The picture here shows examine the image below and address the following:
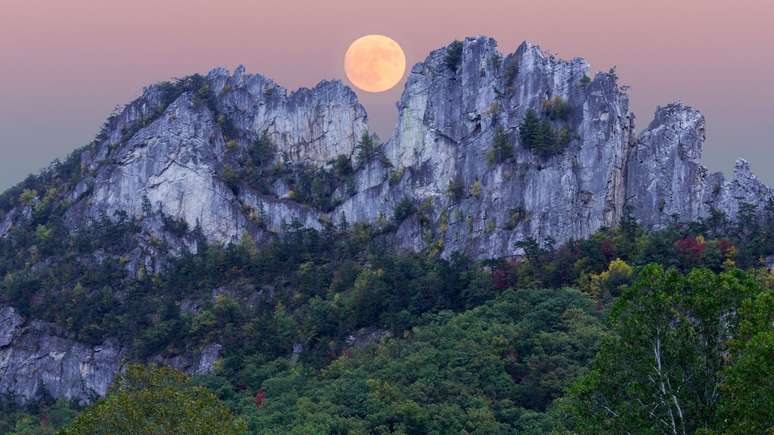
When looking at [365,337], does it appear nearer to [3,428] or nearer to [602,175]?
[602,175]

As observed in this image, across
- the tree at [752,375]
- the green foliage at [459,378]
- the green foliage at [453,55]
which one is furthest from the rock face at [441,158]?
the tree at [752,375]

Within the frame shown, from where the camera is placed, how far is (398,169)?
205 feet

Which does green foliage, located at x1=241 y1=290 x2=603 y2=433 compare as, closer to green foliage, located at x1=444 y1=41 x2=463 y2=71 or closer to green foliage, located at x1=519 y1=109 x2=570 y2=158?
green foliage, located at x1=519 y1=109 x2=570 y2=158

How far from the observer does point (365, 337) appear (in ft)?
176

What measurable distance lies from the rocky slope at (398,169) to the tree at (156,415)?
3111 centimetres

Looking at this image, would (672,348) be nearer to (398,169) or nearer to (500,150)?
(500,150)

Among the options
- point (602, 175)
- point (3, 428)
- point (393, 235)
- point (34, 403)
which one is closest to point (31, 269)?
point (34, 403)

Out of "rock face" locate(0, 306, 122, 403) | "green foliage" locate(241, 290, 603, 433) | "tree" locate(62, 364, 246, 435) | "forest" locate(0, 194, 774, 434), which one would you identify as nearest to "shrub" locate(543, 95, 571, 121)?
"forest" locate(0, 194, 774, 434)

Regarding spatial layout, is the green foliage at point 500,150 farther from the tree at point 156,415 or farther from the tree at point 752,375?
the tree at point 752,375

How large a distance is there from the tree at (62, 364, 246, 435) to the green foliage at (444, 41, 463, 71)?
127 feet

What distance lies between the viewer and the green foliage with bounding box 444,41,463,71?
203ft

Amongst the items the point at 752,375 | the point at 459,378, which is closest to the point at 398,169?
the point at 459,378

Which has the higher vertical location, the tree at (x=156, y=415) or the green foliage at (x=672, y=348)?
the green foliage at (x=672, y=348)

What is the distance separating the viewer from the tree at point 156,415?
2448 centimetres
